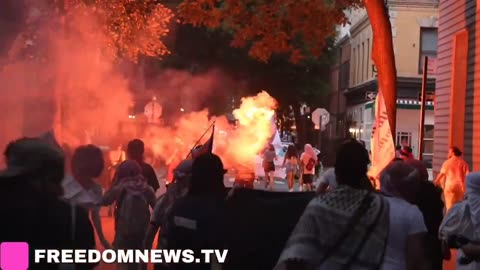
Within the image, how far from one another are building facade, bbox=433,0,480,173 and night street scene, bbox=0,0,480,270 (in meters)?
0.04

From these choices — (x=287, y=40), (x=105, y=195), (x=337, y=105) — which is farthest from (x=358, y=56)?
(x=105, y=195)

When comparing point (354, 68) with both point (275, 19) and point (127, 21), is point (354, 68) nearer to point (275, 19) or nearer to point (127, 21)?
point (127, 21)

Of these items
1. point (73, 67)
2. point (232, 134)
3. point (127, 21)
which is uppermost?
point (127, 21)

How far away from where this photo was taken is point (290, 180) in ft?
76.5

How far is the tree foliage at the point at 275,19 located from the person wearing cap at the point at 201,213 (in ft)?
29.1

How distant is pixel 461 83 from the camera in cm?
1548

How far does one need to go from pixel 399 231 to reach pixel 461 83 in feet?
38.9

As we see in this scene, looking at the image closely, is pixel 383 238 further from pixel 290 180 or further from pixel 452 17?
pixel 290 180

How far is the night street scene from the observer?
13.5ft

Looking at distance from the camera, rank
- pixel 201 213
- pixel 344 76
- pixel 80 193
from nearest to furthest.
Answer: pixel 201 213 < pixel 80 193 < pixel 344 76

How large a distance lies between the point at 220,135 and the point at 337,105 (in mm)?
31373

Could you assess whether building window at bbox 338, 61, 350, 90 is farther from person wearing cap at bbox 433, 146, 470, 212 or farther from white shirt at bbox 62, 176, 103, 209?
white shirt at bbox 62, 176, 103, 209

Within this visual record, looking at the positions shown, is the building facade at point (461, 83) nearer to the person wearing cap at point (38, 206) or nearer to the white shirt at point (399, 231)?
the white shirt at point (399, 231)

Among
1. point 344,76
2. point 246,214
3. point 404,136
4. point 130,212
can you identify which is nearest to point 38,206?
point 246,214
